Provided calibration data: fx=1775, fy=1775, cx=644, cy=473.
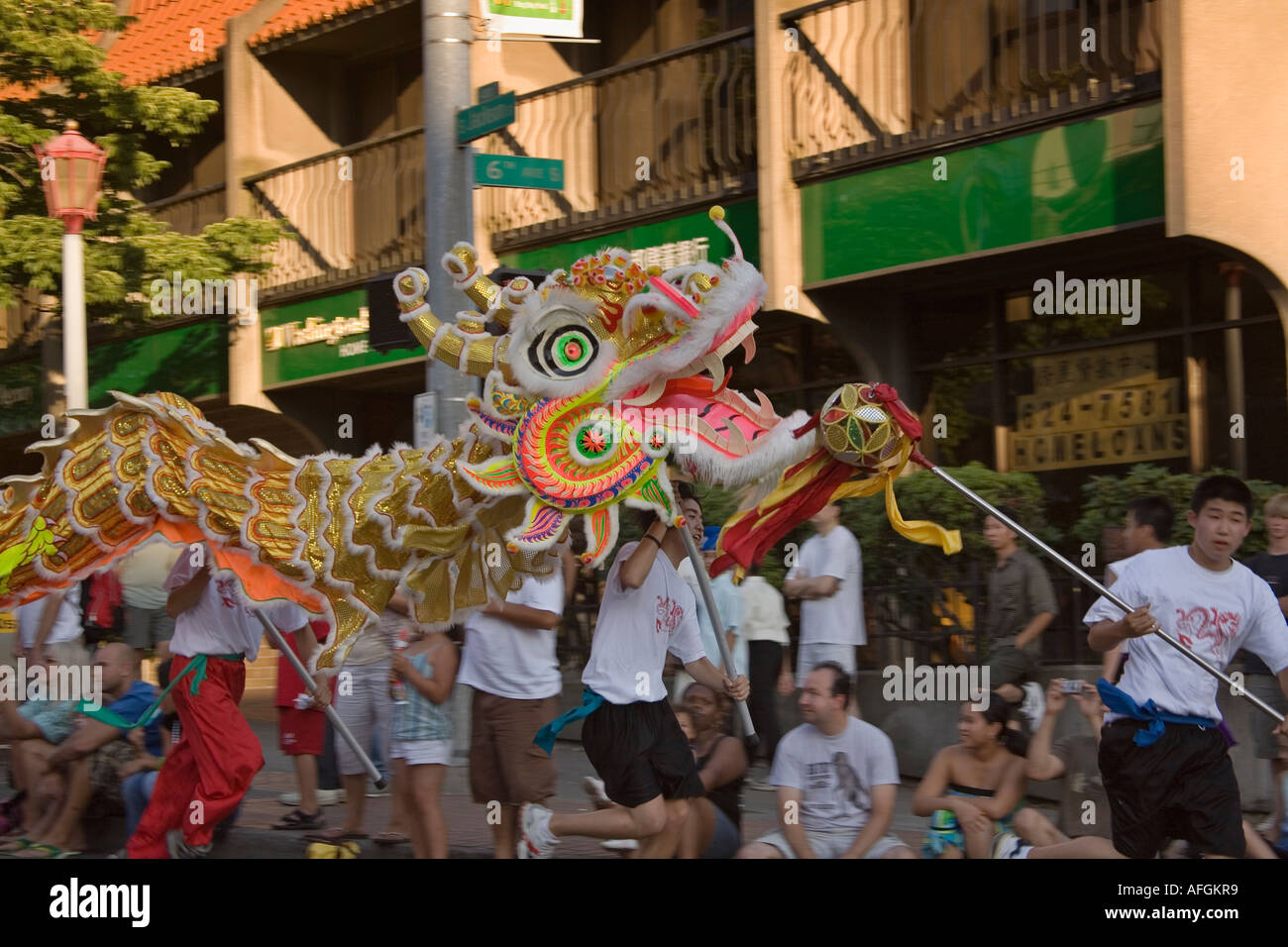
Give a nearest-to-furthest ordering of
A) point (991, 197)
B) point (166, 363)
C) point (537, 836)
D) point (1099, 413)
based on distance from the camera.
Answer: point (537, 836)
point (991, 197)
point (1099, 413)
point (166, 363)

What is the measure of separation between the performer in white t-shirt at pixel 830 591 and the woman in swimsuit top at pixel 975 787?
1.98 metres

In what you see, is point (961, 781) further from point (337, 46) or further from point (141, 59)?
point (141, 59)

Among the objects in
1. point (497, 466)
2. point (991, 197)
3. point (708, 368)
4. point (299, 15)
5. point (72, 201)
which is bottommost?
point (497, 466)

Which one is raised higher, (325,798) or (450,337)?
(450,337)

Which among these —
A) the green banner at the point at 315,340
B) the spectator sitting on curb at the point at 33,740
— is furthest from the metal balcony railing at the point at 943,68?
the spectator sitting on curb at the point at 33,740

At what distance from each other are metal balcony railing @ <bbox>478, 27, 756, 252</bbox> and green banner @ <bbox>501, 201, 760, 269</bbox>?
0.39 ft

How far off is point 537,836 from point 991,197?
6.06m

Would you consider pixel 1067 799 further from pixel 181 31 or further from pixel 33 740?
pixel 181 31

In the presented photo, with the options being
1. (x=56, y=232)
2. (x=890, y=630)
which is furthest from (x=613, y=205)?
(x=890, y=630)

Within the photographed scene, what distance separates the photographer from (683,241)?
511 inches

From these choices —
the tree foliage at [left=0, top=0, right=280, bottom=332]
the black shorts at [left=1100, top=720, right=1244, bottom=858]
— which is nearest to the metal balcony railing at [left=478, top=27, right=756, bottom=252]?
the tree foliage at [left=0, top=0, right=280, bottom=332]

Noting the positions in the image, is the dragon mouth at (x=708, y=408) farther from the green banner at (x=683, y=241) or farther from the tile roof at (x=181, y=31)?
the tile roof at (x=181, y=31)

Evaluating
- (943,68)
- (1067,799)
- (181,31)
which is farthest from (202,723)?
(181,31)

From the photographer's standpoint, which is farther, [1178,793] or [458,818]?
[458,818]
